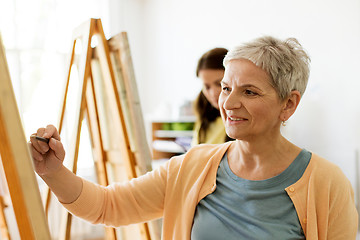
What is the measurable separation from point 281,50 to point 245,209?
1.48 feet

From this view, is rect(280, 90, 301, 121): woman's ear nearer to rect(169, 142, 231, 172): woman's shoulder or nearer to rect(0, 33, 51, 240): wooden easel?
rect(169, 142, 231, 172): woman's shoulder

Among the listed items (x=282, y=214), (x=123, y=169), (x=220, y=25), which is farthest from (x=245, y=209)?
(x=220, y=25)

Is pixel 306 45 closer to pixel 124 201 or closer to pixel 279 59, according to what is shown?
pixel 279 59

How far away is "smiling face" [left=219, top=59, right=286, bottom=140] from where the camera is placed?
1.05m

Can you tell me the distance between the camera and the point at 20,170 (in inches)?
25.6

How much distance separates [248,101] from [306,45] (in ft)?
7.93

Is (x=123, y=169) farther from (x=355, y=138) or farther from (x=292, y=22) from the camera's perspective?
(x=292, y=22)

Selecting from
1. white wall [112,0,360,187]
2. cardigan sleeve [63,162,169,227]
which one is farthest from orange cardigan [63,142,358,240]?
white wall [112,0,360,187]

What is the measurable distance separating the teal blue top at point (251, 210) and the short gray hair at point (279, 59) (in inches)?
8.8

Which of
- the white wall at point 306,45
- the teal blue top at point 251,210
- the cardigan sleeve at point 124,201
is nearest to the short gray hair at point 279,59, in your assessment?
the teal blue top at point 251,210

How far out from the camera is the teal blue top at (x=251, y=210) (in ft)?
3.39

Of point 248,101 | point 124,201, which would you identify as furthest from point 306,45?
point 124,201

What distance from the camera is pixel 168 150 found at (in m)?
4.02

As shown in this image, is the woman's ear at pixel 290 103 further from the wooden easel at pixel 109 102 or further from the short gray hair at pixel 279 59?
the wooden easel at pixel 109 102
